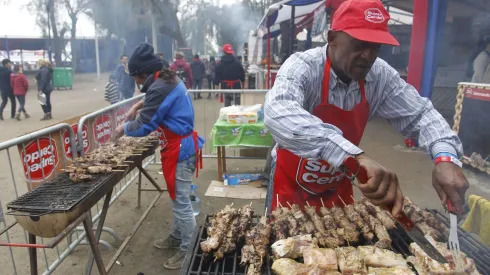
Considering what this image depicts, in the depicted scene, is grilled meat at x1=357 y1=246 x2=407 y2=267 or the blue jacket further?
the blue jacket

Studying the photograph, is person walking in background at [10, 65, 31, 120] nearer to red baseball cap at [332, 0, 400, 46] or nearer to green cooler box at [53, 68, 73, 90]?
green cooler box at [53, 68, 73, 90]

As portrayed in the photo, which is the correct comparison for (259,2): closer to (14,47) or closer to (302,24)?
(302,24)

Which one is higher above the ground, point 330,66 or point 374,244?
point 330,66

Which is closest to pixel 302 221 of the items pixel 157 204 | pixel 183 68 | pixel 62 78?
pixel 157 204

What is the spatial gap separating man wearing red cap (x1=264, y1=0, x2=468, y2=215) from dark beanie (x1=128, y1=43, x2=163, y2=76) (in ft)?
6.40

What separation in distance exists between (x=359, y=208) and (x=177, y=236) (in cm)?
266

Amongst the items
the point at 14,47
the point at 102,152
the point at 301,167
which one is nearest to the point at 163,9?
the point at 14,47

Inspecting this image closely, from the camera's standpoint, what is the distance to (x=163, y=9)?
31.2 meters


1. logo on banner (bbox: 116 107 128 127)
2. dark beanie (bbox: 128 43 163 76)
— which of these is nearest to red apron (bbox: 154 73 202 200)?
dark beanie (bbox: 128 43 163 76)

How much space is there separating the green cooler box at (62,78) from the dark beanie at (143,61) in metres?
23.2

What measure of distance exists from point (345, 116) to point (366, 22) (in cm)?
69

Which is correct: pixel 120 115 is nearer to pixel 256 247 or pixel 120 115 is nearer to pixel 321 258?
pixel 256 247

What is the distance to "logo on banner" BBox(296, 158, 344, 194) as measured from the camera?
2430 millimetres

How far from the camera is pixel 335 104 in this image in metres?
2.30
